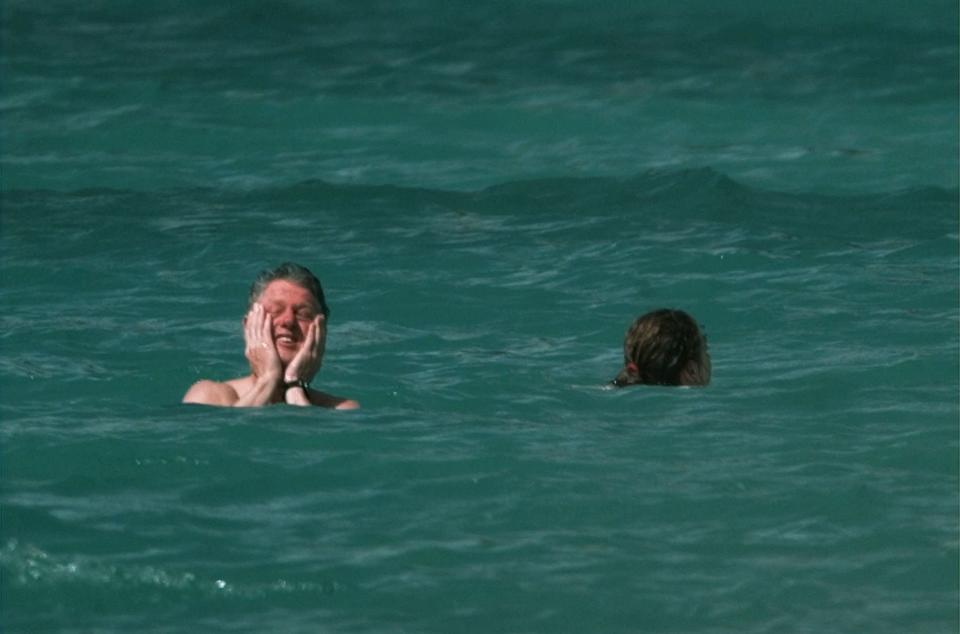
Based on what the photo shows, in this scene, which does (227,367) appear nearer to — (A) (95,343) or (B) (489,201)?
(A) (95,343)

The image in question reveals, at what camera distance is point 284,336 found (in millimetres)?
8164

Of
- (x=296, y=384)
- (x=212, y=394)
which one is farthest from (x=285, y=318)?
(x=212, y=394)

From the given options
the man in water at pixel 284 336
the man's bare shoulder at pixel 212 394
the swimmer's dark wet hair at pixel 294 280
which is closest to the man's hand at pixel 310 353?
the man in water at pixel 284 336

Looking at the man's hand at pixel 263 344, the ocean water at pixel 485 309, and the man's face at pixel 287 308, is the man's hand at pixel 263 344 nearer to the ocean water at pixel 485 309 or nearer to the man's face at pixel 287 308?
the man's face at pixel 287 308

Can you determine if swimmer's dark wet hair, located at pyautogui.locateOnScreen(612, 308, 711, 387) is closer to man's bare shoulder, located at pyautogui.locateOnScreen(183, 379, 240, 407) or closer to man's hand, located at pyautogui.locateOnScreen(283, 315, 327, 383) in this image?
man's hand, located at pyautogui.locateOnScreen(283, 315, 327, 383)

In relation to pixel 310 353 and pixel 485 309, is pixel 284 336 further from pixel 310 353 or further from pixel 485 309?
pixel 485 309

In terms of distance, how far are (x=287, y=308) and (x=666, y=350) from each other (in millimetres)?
1618

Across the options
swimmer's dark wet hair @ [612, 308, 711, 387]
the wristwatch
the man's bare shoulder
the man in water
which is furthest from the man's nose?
swimmer's dark wet hair @ [612, 308, 711, 387]

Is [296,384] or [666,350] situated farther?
[666,350]

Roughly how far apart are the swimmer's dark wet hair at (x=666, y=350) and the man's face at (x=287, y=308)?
138cm

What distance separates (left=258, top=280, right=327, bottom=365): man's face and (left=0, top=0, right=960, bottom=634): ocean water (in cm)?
36

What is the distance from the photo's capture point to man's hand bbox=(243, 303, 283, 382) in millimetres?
8070

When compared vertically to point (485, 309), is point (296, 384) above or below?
below

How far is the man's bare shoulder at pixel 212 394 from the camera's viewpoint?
825 centimetres
